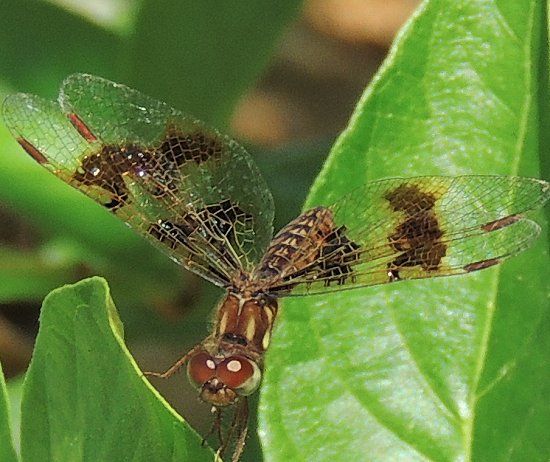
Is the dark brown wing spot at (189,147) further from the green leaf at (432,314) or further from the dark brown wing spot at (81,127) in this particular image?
the green leaf at (432,314)

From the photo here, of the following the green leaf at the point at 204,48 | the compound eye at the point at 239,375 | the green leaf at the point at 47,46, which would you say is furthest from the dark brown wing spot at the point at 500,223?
the green leaf at the point at 47,46

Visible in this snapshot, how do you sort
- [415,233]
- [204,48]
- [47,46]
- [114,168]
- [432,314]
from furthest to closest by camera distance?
[47,46] → [204,48] → [114,168] → [415,233] → [432,314]

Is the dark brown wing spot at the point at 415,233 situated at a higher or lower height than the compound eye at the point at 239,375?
higher

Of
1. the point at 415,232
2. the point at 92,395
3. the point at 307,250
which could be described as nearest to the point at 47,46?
the point at 307,250

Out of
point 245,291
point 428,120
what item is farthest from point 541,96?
point 245,291

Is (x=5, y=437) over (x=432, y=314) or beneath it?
beneath

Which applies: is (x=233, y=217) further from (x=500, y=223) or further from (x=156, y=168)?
(x=500, y=223)

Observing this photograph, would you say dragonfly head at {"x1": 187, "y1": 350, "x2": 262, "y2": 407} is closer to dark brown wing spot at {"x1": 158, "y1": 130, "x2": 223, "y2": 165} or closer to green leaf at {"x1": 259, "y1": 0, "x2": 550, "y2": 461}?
green leaf at {"x1": 259, "y1": 0, "x2": 550, "y2": 461}

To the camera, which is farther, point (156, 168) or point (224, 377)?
point (156, 168)
